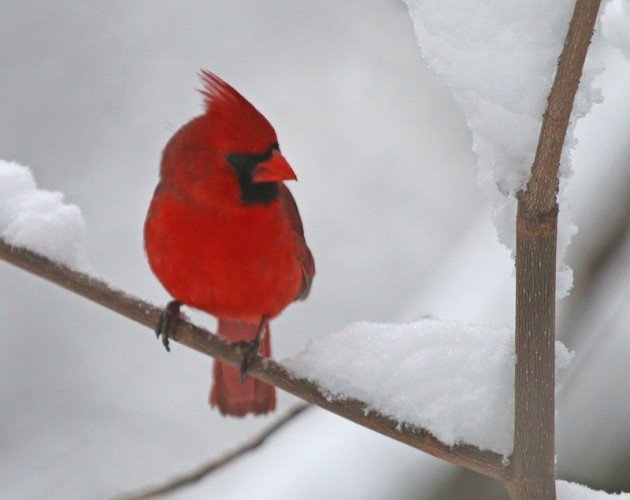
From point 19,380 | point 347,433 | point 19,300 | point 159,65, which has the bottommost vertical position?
point 347,433

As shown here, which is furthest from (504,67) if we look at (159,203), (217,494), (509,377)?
(217,494)

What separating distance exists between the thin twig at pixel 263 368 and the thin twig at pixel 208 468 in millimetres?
488

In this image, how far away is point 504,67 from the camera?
0.96 metres

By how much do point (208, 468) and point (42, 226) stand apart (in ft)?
2.61

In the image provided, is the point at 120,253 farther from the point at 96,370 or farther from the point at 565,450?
the point at 565,450

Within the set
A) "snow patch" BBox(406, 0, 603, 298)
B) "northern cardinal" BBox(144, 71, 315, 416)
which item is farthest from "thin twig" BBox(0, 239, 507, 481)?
"snow patch" BBox(406, 0, 603, 298)

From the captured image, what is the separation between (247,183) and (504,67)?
2.48ft

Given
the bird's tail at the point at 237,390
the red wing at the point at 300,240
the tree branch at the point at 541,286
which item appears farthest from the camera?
the bird's tail at the point at 237,390

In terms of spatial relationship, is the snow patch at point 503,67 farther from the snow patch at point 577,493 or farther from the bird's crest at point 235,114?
the bird's crest at point 235,114

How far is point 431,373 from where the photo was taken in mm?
1196

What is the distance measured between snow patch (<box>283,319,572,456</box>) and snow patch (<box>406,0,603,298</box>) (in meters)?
0.23

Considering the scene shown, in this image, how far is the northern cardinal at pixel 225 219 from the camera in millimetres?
1591

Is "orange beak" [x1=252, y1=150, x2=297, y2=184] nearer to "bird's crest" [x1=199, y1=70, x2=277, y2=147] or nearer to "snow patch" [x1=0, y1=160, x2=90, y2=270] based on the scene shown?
"bird's crest" [x1=199, y1=70, x2=277, y2=147]

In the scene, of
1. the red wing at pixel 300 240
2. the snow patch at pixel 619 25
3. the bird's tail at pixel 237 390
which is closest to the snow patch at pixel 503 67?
the snow patch at pixel 619 25
